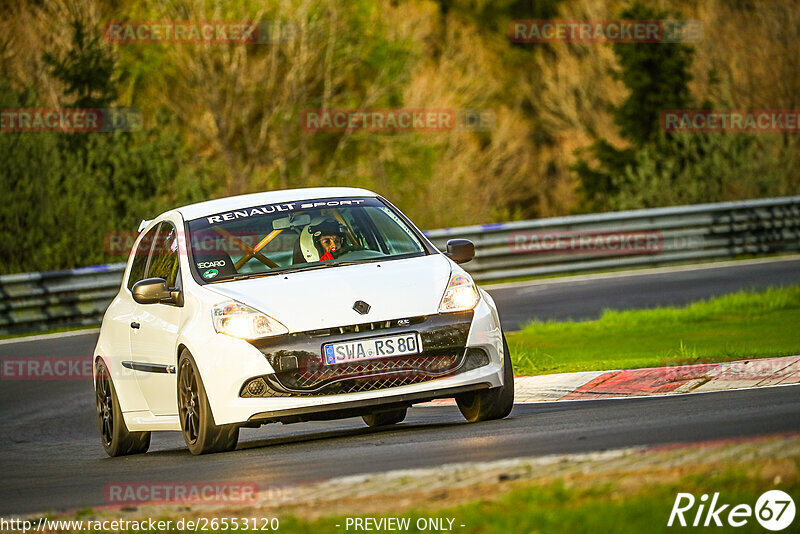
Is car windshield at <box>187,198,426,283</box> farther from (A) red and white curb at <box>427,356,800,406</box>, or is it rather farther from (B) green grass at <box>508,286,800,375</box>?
(B) green grass at <box>508,286,800,375</box>

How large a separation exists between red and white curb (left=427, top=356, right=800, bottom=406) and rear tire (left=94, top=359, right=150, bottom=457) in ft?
9.32

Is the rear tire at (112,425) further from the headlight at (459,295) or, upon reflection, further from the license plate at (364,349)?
the headlight at (459,295)

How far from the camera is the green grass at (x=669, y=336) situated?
39.9 feet

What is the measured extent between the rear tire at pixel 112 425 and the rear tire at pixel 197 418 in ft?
3.86

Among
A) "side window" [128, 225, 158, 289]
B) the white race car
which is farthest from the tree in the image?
→ the white race car

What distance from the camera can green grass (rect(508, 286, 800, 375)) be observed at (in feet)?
39.9

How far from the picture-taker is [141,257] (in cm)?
1111

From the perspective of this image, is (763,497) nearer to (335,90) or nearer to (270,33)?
(270,33)

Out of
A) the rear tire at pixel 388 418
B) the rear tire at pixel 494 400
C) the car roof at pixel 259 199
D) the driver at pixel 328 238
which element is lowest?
the rear tire at pixel 388 418

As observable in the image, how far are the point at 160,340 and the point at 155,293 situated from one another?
0.35 meters

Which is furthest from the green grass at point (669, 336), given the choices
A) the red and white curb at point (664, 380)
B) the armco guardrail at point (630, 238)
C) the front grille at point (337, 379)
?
the armco guardrail at point (630, 238)

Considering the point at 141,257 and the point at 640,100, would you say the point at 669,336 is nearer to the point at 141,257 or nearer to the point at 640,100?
the point at 141,257

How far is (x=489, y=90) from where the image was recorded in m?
48.9

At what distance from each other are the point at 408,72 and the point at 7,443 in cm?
3145
